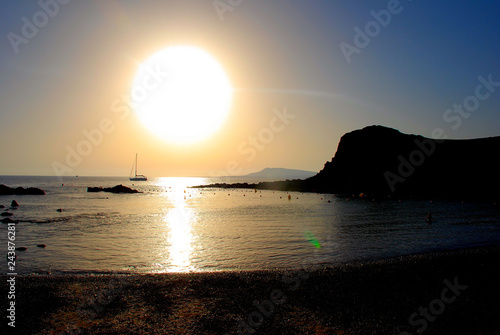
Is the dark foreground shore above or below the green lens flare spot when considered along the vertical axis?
below

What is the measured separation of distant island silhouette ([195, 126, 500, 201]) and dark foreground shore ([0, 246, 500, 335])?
7533 cm

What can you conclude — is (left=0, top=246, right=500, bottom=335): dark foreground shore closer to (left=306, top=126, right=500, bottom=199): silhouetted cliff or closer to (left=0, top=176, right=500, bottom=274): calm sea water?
(left=0, top=176, right=500, bottom=274): calm sea water

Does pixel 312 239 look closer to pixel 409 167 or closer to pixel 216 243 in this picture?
pixel 216 243

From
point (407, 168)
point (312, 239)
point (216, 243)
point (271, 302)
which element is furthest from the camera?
point (407, 168)

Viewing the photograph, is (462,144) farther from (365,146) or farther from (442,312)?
(442,312)

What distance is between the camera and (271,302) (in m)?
11.3

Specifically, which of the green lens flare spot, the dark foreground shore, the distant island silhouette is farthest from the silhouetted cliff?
the dark foreground shore

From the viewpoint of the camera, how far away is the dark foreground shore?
9336 millimetres

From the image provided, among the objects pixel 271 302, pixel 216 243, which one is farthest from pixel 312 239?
pixel 271 302

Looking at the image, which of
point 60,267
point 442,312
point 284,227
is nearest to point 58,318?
point 60,267

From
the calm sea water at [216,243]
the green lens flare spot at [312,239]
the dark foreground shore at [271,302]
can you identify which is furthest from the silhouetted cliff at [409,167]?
the dark foreground shore at [271,302]

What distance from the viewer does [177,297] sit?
38.5ft

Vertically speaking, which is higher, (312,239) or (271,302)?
(312,239)

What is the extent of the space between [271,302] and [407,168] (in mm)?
107616
